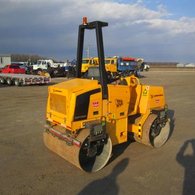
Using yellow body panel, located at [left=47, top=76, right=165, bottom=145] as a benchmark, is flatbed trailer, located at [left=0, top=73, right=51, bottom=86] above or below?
below

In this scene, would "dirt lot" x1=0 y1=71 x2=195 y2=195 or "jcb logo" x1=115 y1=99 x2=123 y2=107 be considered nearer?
"dirt lot" x1=0 y1=71 x2=195 y2=195

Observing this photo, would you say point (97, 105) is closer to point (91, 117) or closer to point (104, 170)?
point (91, 117)

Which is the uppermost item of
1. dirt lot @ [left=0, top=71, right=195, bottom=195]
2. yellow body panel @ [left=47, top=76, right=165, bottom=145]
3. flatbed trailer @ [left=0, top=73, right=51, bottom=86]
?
yellow body panel @ [left=47, top=76, right=165, bottom=145]

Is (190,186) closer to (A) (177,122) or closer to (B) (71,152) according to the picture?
(B) (71,152)

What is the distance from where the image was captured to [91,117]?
5453mm

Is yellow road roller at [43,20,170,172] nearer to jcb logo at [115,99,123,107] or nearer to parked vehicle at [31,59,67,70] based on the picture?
jcb logo at [115,99,123,107]

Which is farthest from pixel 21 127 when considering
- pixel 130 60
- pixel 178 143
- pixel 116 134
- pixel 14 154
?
pixel 130 60

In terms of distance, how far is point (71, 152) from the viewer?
5.27 m

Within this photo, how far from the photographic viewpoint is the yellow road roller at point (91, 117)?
17.2ft

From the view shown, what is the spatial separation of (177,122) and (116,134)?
4.42m

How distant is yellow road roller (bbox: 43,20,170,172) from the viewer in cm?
524

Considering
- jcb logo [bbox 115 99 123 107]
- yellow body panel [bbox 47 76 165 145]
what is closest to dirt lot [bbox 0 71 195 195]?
yellow body panel [bbox 47 76 165 145]

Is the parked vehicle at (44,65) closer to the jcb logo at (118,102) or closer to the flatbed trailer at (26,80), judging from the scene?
the flatbed trailer at (26,80)

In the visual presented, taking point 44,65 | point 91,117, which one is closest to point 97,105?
point 91,117
